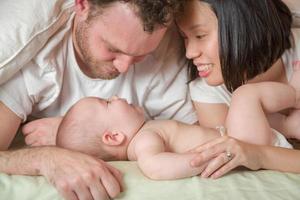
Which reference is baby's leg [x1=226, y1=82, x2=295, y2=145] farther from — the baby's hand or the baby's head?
the baby's hand

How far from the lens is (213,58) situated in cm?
136

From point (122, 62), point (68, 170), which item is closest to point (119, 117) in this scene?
point (122, 62)

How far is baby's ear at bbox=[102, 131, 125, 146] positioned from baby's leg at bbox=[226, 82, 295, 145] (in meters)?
0.32

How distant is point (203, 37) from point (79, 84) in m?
0.46

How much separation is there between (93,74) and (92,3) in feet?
0.87

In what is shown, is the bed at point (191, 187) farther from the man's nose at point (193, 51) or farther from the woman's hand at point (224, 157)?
the man's nose at point (193, 51)

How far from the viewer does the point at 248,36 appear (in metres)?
1.34

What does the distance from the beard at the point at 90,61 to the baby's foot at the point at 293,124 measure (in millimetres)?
598

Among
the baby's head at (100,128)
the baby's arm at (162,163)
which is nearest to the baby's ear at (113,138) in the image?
the baby's head at (100,128)

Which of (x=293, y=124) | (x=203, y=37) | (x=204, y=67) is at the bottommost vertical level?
Result: (x=293, y=124)

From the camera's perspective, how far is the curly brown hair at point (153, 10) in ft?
3.91

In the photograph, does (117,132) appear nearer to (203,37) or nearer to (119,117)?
(119,117)

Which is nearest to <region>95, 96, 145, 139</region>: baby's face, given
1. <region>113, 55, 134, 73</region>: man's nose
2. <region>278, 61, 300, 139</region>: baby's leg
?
<region>113, 55, 134, 73</region>: man's nose

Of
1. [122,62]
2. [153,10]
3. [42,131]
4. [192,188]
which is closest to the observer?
[192,188]
